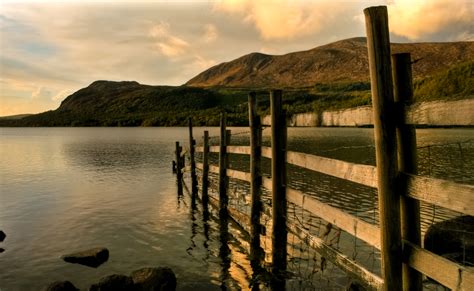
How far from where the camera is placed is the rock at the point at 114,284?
8711 millimetres

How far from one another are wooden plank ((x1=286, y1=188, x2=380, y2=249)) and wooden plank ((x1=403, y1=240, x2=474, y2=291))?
0.48m

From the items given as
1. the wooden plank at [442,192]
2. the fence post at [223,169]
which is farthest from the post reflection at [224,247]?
the wooden plank at [442,192]

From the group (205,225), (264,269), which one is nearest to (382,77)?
(264,269)

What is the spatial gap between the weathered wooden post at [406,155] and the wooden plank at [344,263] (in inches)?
19.7

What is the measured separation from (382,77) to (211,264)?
8.16m

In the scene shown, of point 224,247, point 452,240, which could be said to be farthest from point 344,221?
point 224,247

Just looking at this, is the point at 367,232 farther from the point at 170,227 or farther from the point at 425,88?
the point at 425,88

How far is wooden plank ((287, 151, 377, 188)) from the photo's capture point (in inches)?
206

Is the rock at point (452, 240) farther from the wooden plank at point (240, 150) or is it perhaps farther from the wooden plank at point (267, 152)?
the wooden plank at point (240, 150)

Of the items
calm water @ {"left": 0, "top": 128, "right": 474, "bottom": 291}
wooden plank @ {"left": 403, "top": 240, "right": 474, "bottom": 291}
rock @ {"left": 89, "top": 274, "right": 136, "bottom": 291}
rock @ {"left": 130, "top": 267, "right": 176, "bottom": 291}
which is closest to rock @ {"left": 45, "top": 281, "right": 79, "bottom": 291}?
rock @ {"left": 89, "top": 274, "right": 136, "bottom": 291}

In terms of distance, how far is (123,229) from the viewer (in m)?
15.3

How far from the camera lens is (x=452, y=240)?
9078mm

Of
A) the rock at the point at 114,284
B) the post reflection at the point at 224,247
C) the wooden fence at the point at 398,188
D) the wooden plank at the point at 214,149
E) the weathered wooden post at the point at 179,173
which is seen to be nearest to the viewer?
the wooden fence at the point at 398,188

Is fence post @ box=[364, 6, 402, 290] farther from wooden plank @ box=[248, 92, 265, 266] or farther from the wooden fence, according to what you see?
wooden plank @ box=[248, 92, 265, 266]
